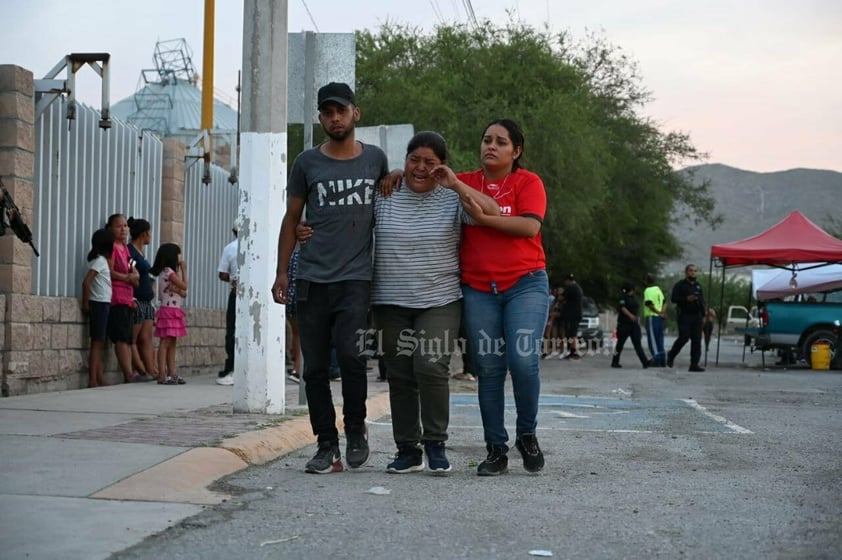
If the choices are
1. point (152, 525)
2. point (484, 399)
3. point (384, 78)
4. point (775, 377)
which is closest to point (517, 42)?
A: point (384, 78)

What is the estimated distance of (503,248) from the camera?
6680 millimetres

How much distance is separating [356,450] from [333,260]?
1130 mm

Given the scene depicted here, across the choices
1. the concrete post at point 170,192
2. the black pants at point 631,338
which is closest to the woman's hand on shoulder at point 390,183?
the concrete post at point 170,192

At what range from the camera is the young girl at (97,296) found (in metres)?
12.5

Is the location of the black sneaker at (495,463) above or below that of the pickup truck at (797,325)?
below

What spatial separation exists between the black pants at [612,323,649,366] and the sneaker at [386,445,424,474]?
1726 centimetres

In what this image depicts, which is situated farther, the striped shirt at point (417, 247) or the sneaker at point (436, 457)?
the sneaker at point (436, 457)

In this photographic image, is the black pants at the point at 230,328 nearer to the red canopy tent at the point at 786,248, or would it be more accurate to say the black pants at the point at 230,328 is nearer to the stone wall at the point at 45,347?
the stone wall at the point at 45,347

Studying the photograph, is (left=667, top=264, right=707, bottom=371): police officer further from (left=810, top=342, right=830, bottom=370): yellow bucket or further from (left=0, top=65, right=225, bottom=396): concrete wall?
(left=0, top=65, right=225, bottom=396): concrete wall

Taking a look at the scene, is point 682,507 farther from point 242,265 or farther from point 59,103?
point 59,103

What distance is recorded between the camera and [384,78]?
3028 cm

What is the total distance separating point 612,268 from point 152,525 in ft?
121

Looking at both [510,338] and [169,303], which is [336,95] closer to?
[510,338]

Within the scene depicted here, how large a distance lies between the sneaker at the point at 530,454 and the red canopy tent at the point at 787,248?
58.9ft
